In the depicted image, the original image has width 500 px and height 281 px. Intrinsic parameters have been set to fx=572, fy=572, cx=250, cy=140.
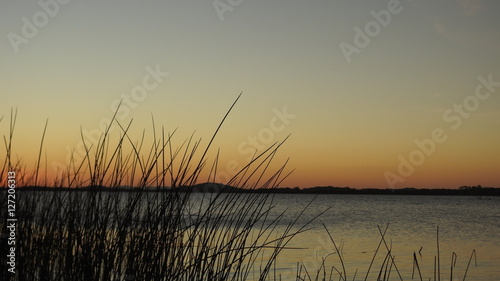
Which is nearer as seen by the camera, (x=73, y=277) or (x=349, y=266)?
(x=73, y=277)

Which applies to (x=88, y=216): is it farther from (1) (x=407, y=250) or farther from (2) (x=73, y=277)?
(1) (x=407, y=250)

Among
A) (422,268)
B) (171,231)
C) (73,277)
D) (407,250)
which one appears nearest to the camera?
(73,277)

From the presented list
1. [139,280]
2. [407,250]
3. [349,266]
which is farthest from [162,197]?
[407,250]

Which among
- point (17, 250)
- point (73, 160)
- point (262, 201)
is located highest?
point (73, 160)

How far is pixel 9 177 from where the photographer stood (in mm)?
3959

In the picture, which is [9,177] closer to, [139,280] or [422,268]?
[139,280]

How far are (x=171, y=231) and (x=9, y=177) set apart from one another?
1312mm

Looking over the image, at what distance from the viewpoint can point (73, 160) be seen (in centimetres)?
387

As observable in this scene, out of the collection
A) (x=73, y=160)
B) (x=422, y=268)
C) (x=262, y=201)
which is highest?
(x=73, y=160)

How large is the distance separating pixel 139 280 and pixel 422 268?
1189cm

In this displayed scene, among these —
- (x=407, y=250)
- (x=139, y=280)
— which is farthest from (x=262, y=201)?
(x=407, y=250)

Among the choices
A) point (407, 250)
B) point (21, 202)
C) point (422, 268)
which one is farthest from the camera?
point (407, 250)

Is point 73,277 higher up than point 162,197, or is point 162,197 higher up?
point 162,197

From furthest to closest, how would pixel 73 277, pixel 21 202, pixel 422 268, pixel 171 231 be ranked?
pixel 422 268, pixel 21 202, pixel 171 231, pixel 73 277
